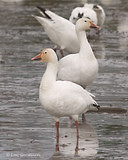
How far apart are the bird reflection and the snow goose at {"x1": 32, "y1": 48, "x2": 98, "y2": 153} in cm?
11

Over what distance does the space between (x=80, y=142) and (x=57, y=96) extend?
75 centimetres

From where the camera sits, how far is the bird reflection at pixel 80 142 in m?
8.32

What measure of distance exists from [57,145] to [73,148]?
0.79 feet

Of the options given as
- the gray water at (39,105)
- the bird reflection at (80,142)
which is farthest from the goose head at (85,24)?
the bird reflection at (80,142)

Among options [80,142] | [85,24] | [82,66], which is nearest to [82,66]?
[82,66]

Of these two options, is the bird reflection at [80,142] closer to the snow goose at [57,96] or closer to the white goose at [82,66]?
the snow goose at [57,96]

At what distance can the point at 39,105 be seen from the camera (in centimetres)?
1106

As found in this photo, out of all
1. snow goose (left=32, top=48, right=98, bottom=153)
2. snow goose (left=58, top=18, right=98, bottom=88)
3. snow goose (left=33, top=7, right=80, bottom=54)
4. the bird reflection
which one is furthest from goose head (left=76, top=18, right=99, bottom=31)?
snow goose (left=33, top=7, right=80, bottom=54)

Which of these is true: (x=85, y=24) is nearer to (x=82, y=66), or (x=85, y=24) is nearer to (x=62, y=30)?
(x=82, y=66)

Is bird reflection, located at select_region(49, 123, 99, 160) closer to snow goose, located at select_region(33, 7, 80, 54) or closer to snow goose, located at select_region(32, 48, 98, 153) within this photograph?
snow goose, located at select_region(32, 48, 98, 153)

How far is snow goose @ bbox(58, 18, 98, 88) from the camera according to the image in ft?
35.7

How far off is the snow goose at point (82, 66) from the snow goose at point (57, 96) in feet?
5.47

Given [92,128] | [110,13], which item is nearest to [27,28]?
[110,13]

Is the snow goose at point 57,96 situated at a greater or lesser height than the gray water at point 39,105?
greater
